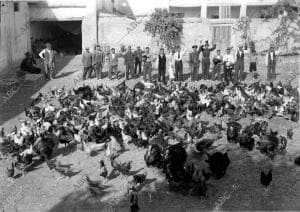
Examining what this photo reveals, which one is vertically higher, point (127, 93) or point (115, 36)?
point (115, 36)

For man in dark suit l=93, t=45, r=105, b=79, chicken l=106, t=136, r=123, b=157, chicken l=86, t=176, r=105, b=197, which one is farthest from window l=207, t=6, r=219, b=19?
chicken l=86, t=176, r=105, b=197

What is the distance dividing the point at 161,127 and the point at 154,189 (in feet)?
10.0

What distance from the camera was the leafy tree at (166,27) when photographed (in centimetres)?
2695

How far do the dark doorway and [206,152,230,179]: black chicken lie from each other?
66.1 feet

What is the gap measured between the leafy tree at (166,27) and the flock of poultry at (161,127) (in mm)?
8561

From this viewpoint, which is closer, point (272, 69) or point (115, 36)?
point (272, 69)

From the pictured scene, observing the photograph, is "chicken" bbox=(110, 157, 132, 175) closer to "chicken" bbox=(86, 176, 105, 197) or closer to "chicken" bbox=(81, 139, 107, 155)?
"chicken" bbox=(86, 176, 105, 197)

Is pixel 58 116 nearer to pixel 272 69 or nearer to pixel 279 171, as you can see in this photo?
pixel 279 171

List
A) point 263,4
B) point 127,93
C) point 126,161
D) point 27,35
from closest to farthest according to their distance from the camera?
point 126,161
point 127,93
point 27,35
point 263,4

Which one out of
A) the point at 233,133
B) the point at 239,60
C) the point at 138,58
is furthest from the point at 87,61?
the point at 233,133

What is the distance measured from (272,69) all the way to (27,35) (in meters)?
14.7

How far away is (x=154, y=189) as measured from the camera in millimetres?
11227

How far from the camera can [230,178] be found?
1162 cm

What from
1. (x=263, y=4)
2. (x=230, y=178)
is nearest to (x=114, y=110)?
(x=230, y=178)
